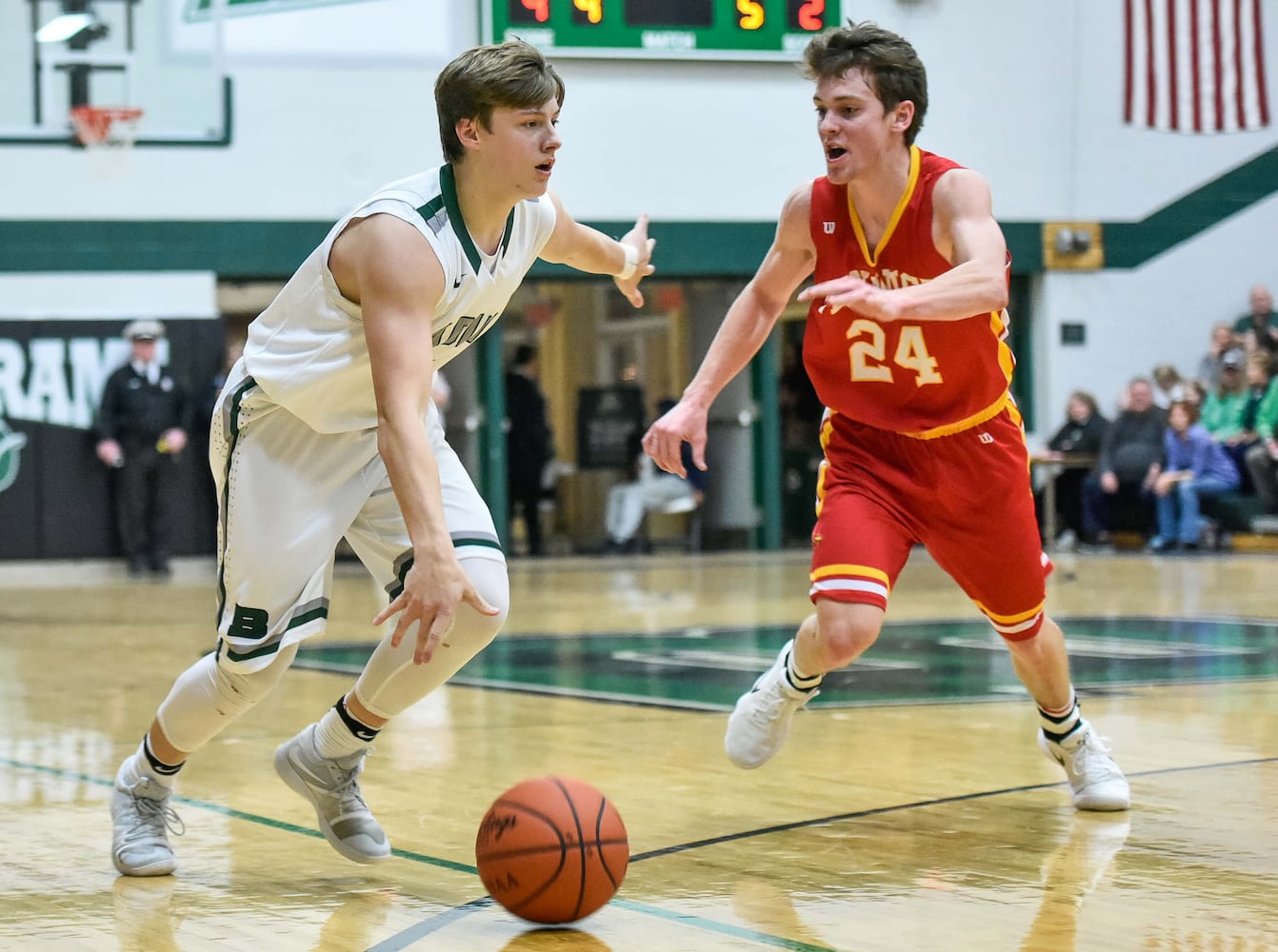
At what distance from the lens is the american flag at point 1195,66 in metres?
17.7

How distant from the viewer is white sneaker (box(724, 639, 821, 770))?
4.49 meters

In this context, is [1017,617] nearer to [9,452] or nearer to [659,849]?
[659,849]

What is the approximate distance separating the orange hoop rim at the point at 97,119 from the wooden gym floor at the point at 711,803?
6.22m

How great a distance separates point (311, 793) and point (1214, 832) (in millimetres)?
2001

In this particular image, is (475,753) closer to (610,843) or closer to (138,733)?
(138,733)

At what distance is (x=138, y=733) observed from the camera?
20.0 feet

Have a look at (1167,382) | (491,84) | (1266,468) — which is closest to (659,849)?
(491,84)

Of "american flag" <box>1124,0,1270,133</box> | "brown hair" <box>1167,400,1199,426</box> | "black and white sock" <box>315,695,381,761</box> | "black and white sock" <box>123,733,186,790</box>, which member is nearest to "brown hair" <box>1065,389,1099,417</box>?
"brown hair" <box>1167,400,1199,426</box>

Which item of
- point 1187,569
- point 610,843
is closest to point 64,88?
point 1187,569

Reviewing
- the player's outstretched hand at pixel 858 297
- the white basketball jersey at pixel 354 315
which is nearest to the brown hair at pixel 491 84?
the white basketball jersey at pixel 354 315

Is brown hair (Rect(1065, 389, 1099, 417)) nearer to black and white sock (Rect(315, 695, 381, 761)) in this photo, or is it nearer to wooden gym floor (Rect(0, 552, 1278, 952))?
wooden gym floor (Rect(0, 552, 1278, 952))

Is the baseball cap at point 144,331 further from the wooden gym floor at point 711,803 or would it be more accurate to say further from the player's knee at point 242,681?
the player's knee at point 242,681

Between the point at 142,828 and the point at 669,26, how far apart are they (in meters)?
13.0

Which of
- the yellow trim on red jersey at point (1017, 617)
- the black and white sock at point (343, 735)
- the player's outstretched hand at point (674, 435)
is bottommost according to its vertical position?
the black and white sock at point (343, 735)
